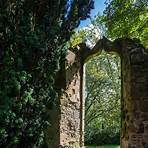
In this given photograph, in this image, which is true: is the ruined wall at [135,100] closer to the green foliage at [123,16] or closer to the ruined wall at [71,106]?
the ruined wall at [71,106]

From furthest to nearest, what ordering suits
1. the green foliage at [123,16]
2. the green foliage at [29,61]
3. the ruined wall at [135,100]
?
the green foliage at [123,16] < the ruined wall at [135,100] < the green foliage at [29,61]

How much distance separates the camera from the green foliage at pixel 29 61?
6.00m

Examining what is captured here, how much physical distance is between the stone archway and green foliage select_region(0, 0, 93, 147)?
3.86ft

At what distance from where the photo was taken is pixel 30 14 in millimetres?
6551

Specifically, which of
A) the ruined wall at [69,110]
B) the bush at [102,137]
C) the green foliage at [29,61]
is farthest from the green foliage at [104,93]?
the green foliage at [29,61]

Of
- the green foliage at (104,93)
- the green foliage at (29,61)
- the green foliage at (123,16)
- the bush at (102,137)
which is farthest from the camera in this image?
the green foliage at (104,93)

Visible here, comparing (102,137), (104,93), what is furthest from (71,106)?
(104,93)

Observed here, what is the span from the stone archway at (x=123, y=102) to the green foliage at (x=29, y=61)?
3.86 feet

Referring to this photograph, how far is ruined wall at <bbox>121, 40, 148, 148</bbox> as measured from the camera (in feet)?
26.1

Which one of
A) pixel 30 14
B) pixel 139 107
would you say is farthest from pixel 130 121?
pixel 30 14

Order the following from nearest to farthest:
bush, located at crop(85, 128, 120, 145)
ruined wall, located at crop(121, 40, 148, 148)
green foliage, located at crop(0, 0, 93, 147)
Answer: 1. green foliage, located at crop(0, 0, 93, 147)
2. ruined wall, located at crop(121, 40, 148, 148)
3. bush, located at crop(85, 128, 120, 145)

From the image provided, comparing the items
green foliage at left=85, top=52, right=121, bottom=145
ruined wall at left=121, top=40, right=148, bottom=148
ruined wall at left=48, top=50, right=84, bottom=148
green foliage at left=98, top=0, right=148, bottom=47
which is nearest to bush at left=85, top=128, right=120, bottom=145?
green foliage at left=85, top=52, right=121, bottom=145

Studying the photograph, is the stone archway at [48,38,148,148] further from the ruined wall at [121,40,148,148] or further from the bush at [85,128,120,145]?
the bush at [85,128,120,145]

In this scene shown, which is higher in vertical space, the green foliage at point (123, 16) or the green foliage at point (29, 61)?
the green foliage at point (123, 16)
